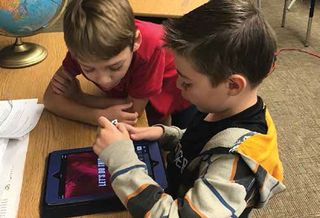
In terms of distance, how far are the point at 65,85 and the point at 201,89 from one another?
488mm

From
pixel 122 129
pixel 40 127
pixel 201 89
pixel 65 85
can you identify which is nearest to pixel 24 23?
pixel 65 85

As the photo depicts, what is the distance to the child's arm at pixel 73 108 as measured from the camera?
106cm

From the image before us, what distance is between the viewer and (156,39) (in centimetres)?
112

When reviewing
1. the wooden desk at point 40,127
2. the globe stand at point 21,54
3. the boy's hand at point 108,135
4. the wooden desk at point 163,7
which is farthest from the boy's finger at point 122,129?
the wooden desk at point 163,7

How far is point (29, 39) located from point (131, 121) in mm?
666

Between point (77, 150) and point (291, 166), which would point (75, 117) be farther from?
point (291, 166)

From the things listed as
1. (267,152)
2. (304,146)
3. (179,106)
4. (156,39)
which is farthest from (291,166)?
(267,152)

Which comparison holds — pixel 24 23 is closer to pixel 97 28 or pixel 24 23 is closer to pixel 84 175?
pixel 97 28

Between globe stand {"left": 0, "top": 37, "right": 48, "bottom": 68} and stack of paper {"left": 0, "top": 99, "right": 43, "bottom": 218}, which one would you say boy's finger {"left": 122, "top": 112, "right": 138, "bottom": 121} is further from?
globe stand {"left": 0, "top": 37, "right": 48, "bottom": 68}

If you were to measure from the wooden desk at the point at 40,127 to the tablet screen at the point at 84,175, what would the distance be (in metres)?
0.06

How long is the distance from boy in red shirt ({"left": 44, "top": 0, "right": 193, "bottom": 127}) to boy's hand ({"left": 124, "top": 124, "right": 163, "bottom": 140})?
8cm

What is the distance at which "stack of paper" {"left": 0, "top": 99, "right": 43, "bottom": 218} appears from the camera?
84 centimetres

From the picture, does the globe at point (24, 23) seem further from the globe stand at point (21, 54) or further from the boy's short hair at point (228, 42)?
the boy's short hair at point (228, 42)

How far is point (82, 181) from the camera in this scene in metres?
0.84
